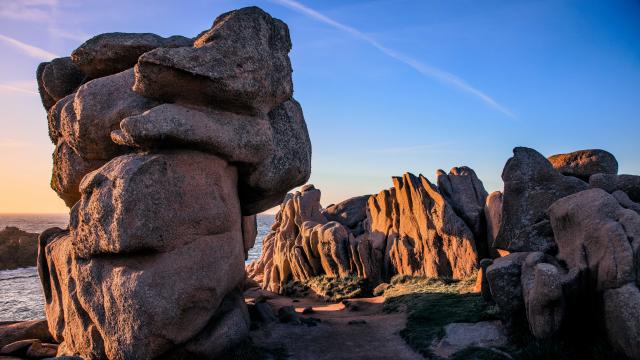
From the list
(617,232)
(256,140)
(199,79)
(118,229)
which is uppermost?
(199,79)

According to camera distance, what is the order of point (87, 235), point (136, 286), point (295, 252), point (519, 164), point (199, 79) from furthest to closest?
1. point (295, 252)
2. point (519, 164)
3. point (199, 79)
4. point (87, 235)
5. point (136, 286)

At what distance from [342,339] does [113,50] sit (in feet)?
67.9

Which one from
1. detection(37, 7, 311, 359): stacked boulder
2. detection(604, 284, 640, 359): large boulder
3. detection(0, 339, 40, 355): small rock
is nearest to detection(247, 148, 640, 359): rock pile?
detection(604, 284, 640, 359): large boulder

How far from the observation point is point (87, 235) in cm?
1833

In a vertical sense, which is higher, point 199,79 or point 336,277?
point 199,79

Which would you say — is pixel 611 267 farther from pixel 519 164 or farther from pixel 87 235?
pixel 87 235

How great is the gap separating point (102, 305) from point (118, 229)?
3330 millimetres

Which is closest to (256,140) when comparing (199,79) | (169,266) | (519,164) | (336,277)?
(199,79)

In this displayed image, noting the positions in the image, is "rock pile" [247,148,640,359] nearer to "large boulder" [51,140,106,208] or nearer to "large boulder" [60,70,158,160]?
"large boulder" [60,70,158,160]

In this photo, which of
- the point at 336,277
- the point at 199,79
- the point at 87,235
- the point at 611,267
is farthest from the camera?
the point at 336,277

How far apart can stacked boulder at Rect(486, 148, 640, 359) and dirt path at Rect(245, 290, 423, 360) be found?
5682mm

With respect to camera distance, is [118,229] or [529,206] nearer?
[118,229]

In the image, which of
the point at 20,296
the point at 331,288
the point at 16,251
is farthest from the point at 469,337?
the point at 16,251

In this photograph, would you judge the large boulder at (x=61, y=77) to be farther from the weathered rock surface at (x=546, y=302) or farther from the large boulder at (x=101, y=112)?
the weathered rock surface at (x=546, y=302)
